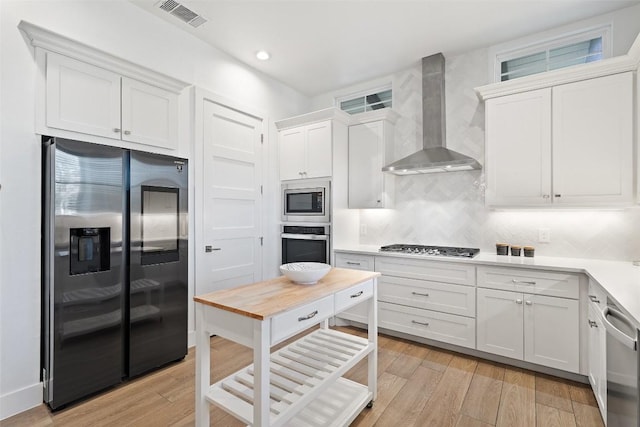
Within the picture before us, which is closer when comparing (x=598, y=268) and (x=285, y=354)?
(x=285, y=354)

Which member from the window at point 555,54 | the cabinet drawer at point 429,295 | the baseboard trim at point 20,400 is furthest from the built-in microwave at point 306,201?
the baseboard trim at point 20,400

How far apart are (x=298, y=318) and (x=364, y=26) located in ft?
8.77

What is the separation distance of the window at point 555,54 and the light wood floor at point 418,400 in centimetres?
279

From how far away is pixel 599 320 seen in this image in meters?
1.94

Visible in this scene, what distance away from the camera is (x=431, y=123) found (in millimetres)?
3418

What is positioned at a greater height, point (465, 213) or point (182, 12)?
point (182, 12)

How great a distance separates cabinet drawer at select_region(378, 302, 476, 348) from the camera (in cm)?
281

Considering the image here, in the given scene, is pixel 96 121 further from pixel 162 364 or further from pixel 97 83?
pixel 162 364

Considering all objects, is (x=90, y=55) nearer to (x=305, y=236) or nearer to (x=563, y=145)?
(x=305, y=236)

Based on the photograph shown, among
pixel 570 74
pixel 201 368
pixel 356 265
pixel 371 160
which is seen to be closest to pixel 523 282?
pixel 356 265

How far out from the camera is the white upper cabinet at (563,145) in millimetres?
2363

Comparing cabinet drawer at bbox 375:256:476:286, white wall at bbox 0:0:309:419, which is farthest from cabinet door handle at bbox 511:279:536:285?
white wall at bbox 0:0:309:419

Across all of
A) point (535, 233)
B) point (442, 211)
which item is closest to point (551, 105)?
point (535, 233)

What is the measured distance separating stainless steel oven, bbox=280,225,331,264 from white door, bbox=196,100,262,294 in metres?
0.35
